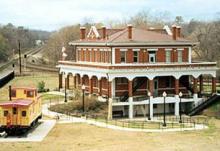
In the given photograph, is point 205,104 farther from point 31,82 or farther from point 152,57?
point 31,82

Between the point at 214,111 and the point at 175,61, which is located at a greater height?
the point at 175,61

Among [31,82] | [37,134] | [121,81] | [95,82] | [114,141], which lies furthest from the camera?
[31,82]

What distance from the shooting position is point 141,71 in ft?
184

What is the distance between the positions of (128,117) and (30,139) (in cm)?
1975

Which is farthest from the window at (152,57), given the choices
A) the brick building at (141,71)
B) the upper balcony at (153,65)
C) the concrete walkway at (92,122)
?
the concrete walkway at (92,122)

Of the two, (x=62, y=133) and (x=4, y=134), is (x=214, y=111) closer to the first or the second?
(x=62, y=133)

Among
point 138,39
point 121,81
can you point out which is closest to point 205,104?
point 121,81

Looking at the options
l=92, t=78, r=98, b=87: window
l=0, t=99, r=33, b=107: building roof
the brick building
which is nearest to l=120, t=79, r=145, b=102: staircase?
the brick building

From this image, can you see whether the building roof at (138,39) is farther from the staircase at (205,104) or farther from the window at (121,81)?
the staircase at (205,104)

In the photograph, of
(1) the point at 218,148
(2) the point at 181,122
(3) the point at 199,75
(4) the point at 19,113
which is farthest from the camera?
(3) the point at 199,75

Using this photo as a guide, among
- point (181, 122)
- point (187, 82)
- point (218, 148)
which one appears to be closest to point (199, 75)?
point (187, 82)

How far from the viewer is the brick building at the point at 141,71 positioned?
55.8 m

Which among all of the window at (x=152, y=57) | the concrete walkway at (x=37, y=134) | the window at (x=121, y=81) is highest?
the window at (x=152, y=57)

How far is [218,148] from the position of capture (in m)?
35.6
